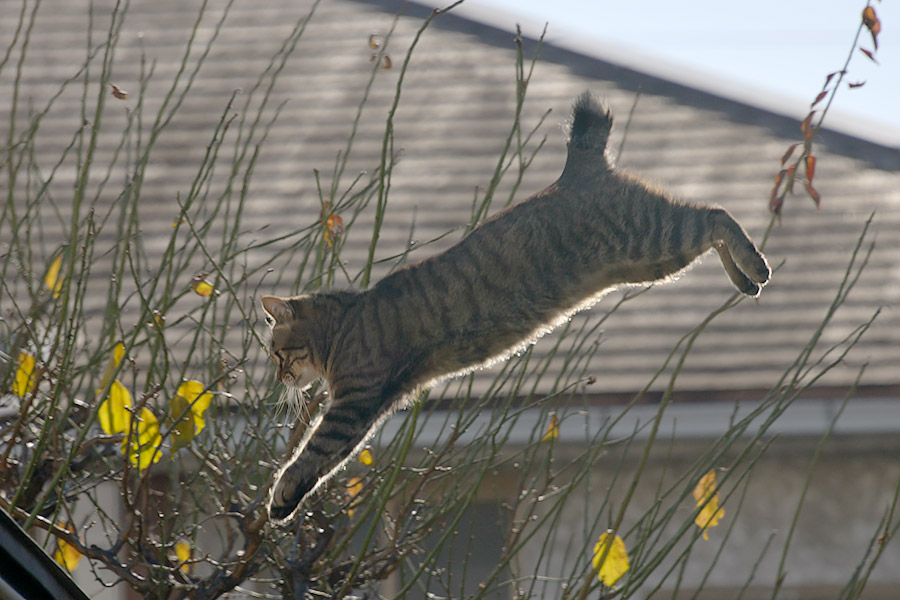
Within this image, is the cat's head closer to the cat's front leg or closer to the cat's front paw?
the cat's front leg

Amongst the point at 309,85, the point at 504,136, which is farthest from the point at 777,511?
the point at 309,85

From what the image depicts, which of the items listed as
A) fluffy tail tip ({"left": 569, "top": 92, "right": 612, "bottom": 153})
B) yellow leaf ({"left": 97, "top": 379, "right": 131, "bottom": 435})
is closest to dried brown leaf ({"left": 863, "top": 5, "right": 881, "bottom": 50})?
fluffy tail tip ({"left": 569, "top": 92, "right": 612, "bottom": 153})

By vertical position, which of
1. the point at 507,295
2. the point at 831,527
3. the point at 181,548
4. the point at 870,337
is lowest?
the point at 831,527

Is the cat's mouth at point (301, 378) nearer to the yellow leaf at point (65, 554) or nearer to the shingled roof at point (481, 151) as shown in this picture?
the yellow leaf at point (65, 554)

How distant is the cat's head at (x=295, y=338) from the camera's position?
2709 mm

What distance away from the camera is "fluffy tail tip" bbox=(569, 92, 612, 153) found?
266cm

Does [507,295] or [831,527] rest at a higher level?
[507,295]

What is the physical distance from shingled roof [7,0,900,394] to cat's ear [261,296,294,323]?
1822 mm

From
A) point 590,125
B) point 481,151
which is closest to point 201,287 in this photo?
point 590,125

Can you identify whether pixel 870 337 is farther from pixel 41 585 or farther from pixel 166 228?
pixel 41 585

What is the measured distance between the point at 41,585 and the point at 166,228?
4894mm

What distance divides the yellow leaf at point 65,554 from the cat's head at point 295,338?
64cm

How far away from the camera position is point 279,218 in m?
5.78

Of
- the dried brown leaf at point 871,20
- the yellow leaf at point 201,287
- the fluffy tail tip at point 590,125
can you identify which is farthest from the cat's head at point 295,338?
the dried brown leaf at point 871,20
